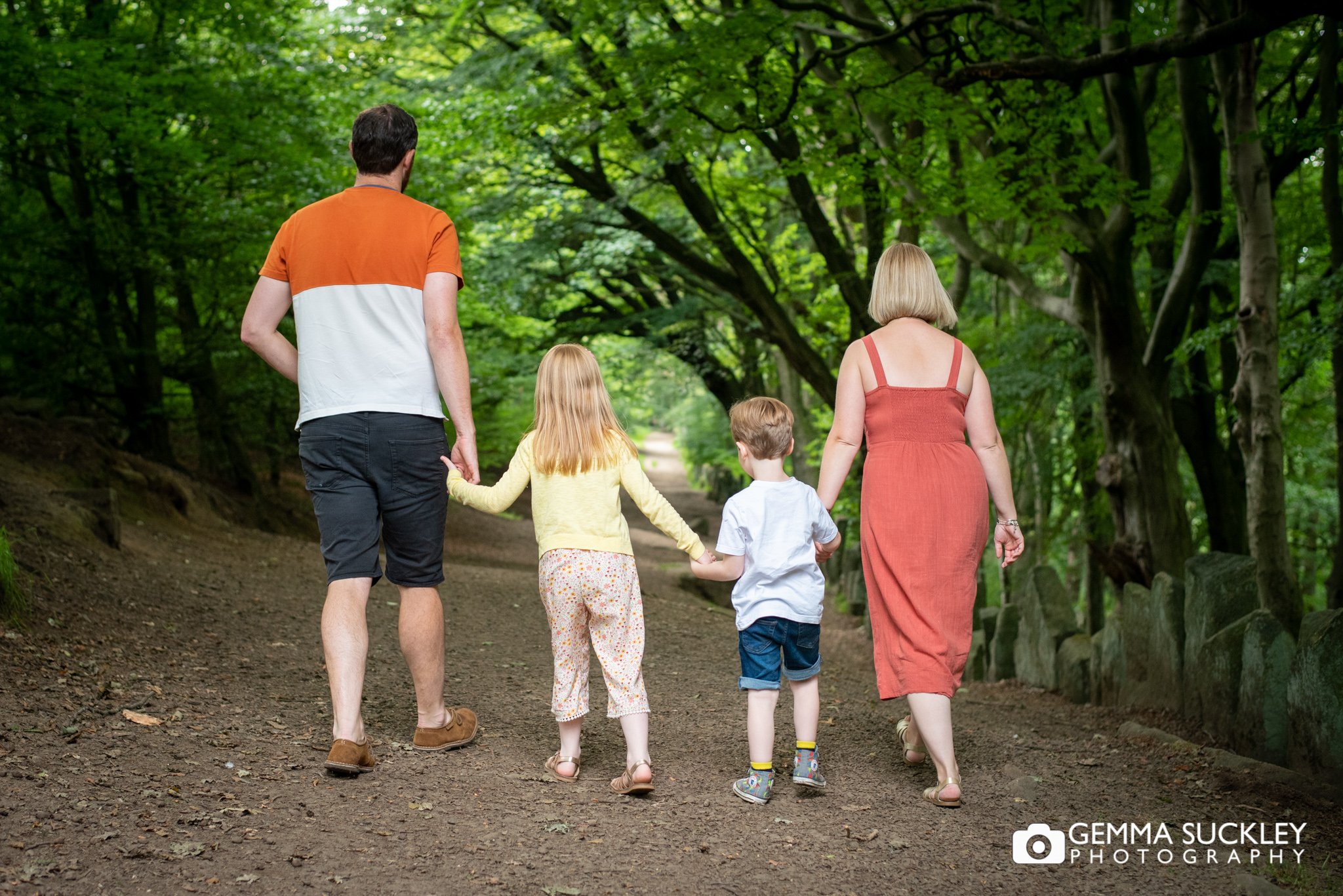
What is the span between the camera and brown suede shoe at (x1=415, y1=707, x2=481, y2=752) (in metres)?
3.76

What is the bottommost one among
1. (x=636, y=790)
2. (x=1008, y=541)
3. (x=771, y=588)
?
(x=636, y=790)

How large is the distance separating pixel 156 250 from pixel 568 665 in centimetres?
823

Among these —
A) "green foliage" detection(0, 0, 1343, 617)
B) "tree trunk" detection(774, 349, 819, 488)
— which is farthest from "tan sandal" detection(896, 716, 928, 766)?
"tree trunk" detection(774, 349, 819, 488)

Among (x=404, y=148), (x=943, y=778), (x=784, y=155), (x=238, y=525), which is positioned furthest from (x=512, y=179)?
(x=943, y=778)

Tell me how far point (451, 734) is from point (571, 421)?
1234 millimetres

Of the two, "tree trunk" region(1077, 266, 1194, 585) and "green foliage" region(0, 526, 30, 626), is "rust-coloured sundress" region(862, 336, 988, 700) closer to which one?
"green foliage" region(0, 526, 30, 626)

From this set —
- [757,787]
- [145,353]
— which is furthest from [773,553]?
[145,353]

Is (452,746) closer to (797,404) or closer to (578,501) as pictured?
(578,501)

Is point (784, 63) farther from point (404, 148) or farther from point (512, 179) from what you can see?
point (404, 148)

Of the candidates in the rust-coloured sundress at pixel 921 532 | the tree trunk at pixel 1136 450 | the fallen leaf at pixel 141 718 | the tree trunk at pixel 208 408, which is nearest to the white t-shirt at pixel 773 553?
the rust-coloured sundress at pixel 921 532

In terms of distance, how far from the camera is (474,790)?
11.0 feet

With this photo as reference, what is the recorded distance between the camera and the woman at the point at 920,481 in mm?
3607

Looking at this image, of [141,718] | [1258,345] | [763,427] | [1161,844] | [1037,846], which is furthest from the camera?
[1258,345]

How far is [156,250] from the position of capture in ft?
32.7
